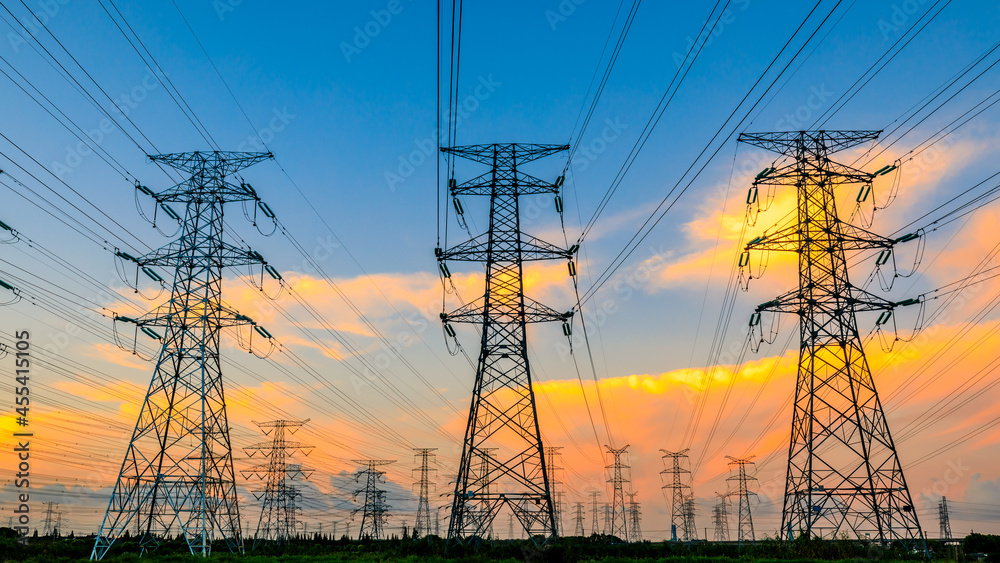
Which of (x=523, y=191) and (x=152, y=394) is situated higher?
(x=523, y=191)

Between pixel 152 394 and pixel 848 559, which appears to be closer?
pixel 848 559

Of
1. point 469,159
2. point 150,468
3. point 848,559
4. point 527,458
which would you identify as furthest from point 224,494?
point 848,559

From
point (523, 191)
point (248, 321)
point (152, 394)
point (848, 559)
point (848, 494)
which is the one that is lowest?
point (848, 559)

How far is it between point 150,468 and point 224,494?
4.50 m

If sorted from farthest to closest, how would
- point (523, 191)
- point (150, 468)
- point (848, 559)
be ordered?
point (523, 191)
point (150, 468)
point (848, 559)

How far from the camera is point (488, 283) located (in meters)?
40.5

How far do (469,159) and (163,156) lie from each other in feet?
63.6

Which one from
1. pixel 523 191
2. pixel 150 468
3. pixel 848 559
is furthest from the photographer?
pixel 523 191

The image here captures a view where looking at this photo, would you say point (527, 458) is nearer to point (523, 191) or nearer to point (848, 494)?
point (523, 191)

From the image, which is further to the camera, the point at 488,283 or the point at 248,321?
the point at 248,321

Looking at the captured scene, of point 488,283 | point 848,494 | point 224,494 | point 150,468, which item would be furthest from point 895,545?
point 150,468

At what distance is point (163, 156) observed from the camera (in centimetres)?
4509

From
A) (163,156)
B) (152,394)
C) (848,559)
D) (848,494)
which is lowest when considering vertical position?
(848,559)

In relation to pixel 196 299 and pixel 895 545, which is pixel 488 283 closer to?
pixel 196 299
